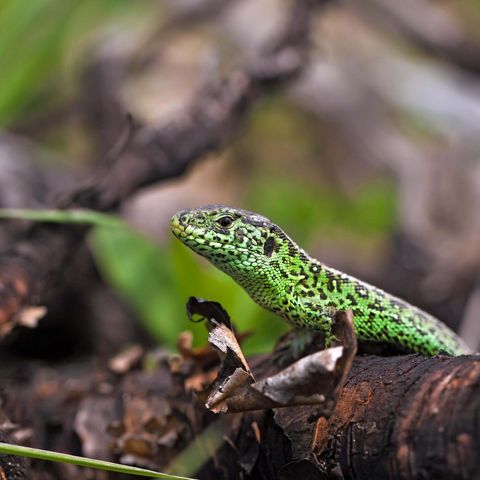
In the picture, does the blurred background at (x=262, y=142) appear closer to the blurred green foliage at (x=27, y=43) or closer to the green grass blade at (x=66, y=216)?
the blurred green foliage at (x=27, y=43)

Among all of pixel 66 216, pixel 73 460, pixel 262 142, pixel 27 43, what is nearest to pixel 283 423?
pixel 73 460

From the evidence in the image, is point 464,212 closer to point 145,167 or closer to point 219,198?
point 219,198

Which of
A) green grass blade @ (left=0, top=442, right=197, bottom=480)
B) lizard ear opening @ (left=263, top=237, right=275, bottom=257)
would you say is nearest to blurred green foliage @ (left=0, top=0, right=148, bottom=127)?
lizard ear opening @ (left=263, top=237, right=275, bottom=257)

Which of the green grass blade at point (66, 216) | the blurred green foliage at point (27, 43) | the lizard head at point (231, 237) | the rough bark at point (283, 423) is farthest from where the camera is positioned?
the blurred green foliage at point (27, 43)

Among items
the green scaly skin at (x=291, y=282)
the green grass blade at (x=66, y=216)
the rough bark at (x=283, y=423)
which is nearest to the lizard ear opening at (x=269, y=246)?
the green scaly skin at (x=291, y=282)

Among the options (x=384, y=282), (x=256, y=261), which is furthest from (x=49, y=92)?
(x=256, y=261)

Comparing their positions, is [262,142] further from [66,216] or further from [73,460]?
[73,460]

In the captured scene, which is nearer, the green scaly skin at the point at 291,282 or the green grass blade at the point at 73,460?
the green grass blade at the point at 73,460
